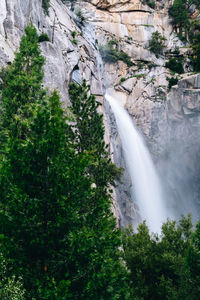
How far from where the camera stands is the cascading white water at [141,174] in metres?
36.6

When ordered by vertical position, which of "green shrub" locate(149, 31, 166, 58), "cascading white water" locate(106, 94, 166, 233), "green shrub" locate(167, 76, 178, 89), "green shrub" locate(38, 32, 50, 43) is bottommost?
"cascading white water" locate(106, 94, 166, 233)

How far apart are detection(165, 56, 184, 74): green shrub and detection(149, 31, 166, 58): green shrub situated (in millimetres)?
3533

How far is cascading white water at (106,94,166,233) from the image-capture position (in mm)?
36562

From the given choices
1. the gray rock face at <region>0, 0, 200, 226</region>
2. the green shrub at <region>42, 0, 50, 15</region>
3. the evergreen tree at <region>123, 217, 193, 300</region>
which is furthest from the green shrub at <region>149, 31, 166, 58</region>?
the evergreen tree at <region>123, 217, 193, 300</region>

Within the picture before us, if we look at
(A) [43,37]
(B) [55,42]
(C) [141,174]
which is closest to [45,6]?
(B) [55,42]

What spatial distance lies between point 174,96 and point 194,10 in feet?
97.0

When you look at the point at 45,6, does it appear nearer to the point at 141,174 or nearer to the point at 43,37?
the point at 43,37

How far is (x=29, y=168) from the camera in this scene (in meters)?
8.32

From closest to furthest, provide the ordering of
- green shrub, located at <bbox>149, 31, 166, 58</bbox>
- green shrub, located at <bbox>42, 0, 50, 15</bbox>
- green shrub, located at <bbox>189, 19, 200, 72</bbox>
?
green shrub, located at <bbox>42, 0, 50, 15</bbox>
green shrub, located at <bbox>189, 19, 200, 72</bbox>
green shrub, located at <bbox>149, 31, 166, 58</bbox>

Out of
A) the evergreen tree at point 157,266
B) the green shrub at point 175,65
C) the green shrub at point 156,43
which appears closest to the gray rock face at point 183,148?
the green shrub at point 175,65

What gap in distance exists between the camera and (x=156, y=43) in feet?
179

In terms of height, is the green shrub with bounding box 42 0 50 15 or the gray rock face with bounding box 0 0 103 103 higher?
the green shrub with bounding box 42 0 50 15

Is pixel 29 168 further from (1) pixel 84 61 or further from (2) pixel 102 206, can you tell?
(1) pixel 84 61

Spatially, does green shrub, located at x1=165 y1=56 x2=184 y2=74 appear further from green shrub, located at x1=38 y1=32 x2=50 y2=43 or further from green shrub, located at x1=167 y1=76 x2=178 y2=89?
green shrub, located at x1=38 y1=32 x2=50 y2=43
